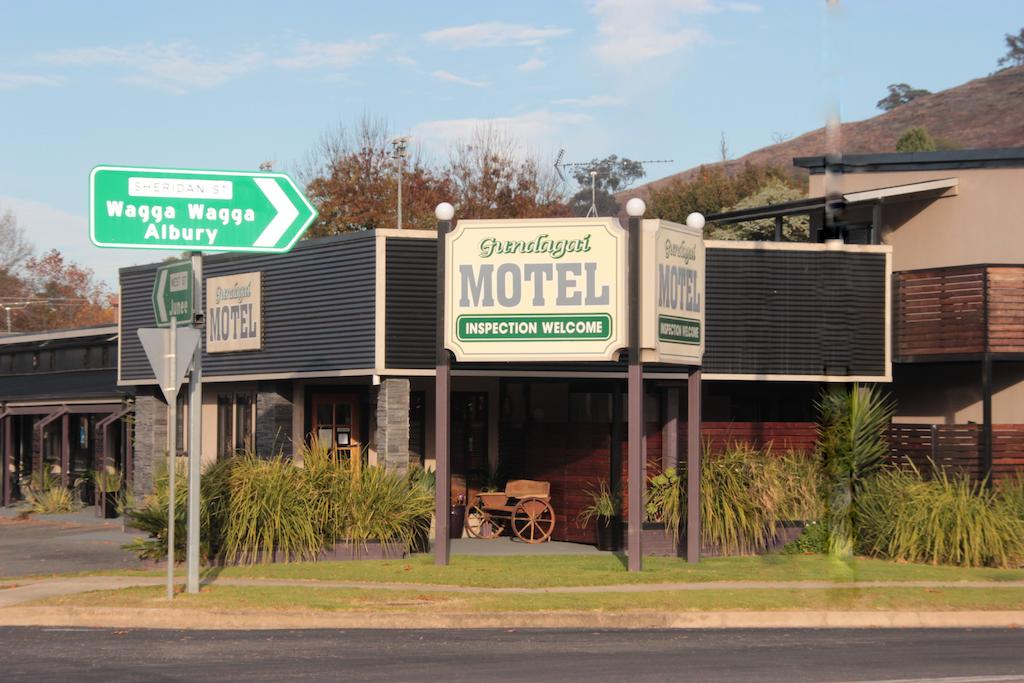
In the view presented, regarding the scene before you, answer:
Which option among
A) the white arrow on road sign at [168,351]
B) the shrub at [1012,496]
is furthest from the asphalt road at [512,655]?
the shrub at [1012,496]

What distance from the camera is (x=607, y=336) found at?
18219mm

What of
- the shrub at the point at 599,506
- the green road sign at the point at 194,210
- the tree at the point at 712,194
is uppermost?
the tree at the point at 712,194

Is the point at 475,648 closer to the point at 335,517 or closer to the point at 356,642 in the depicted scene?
the point at 356,642

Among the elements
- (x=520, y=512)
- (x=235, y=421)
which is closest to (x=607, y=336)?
(x=520, y=512)

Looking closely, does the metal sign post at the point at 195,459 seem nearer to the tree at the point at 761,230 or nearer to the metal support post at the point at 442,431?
the metal support post at the point at 442,431

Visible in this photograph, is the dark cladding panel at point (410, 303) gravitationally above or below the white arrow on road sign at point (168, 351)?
above

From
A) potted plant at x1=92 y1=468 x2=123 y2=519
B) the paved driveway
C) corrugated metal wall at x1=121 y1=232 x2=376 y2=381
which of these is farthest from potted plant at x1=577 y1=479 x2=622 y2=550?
potted plant at x1=92 y1=468 x2=123 y2=519

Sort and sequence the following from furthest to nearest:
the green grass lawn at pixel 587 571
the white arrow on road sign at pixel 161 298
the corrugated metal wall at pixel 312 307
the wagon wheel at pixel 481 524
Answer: the wagon wheel at pixel 481 524, the corrugated metal wall at pixel 312 307, the green grass lawn at pixel 587 571, the white arrow on road sign at pixel 161 298

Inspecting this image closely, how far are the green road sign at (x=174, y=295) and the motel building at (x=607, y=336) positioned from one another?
14.2ft

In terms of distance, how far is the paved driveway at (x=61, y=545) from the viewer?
20.3m

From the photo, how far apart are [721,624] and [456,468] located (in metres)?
10.8

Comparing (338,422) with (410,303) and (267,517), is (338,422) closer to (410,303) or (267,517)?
(410,303)

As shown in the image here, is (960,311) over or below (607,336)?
over

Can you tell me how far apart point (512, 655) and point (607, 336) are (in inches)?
268
